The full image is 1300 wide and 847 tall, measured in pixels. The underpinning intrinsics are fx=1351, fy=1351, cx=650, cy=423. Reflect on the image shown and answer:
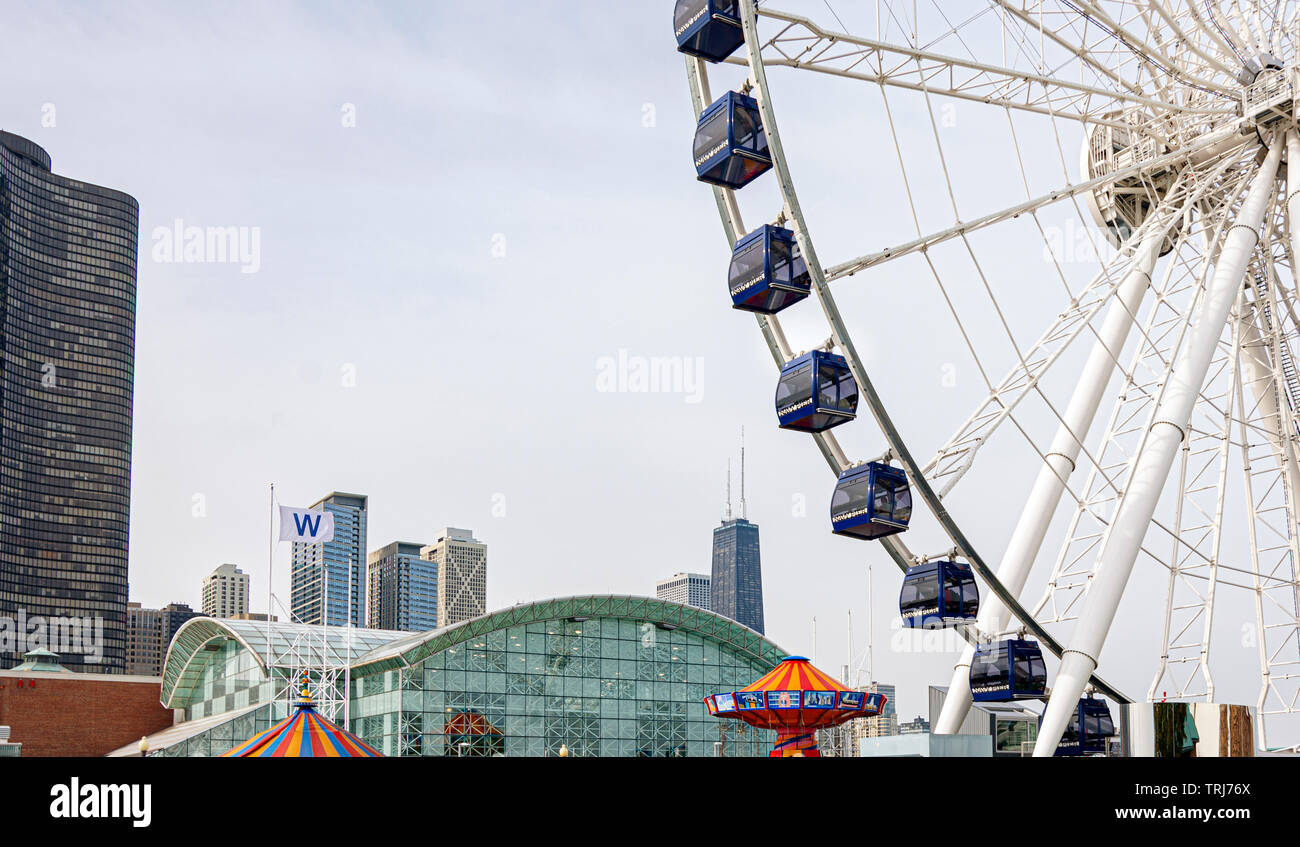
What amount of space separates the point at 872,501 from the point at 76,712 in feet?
203

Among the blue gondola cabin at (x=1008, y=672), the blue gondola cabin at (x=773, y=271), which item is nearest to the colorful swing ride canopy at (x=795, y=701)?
the blue gondola cabin at (x=1008, y=672)

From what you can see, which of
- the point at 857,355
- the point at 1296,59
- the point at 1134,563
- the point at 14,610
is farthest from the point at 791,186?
the point at 14,610

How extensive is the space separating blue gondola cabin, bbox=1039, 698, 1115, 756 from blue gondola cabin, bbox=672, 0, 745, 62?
12.3m

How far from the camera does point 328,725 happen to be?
31.3 meters

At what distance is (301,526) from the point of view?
4591 cm

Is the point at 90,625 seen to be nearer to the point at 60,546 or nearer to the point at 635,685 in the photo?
the point at 60,546

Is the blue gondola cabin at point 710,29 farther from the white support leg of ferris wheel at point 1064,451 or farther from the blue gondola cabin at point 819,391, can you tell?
the white support leg of ferris wheel at point 1064,451

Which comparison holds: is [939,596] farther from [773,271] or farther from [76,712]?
[76,712]

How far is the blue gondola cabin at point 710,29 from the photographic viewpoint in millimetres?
18922

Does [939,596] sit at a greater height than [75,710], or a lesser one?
greater

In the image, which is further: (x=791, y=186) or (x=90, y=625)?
(x=90, y=625)

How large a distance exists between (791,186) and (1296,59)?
11540 mm

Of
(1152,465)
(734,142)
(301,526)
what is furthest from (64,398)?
(1152,465)
